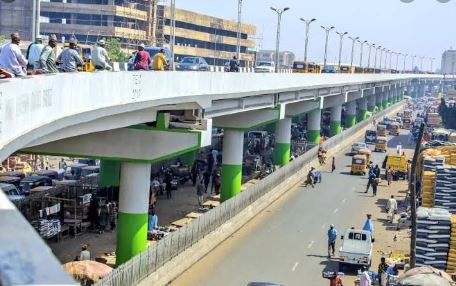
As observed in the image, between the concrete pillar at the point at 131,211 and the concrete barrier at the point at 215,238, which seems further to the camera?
the concrete pillar at the point at 131,211

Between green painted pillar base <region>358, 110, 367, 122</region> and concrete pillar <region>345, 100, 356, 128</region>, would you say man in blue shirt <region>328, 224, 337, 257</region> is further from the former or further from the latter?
green painted pillar base <region>358, 110, 367, 122</region>

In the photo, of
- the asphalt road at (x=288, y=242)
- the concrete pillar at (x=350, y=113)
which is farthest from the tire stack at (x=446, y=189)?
the concrete pillar at (x=350, y=113)

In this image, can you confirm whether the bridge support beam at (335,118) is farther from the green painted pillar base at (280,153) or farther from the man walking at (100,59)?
the man walking at (100,59)

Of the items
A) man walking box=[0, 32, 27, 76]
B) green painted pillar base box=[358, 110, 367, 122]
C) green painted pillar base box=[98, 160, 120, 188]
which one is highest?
man walking box=[0, 32, 27, 76]

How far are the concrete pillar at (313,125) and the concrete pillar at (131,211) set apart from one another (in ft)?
149

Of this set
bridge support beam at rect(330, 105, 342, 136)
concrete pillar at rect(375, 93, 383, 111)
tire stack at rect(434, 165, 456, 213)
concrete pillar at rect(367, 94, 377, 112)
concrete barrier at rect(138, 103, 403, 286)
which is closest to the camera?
concrete barrier at rect(138, 103, 403, 286)

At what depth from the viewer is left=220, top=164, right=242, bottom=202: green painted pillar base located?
4059 centimetres

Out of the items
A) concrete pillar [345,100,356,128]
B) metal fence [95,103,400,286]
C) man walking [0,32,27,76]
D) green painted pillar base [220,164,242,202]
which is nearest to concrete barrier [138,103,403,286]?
metal fence [95,103,400,286]

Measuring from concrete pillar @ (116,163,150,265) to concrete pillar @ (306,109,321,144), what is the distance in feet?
149

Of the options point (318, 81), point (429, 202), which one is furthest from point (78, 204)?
point (318, 81)

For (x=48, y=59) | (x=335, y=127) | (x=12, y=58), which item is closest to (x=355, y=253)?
(x=48, y=59)

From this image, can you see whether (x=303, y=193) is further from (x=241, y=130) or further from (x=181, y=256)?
(x=181, y=256)

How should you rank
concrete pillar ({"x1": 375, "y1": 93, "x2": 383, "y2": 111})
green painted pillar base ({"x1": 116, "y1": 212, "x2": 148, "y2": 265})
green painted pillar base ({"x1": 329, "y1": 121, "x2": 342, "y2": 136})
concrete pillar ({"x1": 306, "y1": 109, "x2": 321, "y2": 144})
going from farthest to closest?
concrete pillar ({"x1": 375, "y1": 93, "x2": 383, "y2": 111})
green painted pillar base ({"x1": 329, "y1": 121, "x2": 342, "y2": 136})
concrete pillar ({"x1": 306, "y1": 109, "x2": 321, "y2": 144})
green painted pillar base ({"x1": 116, "y1": 212, "x2": 148, "y2": 265})

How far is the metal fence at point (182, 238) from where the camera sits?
19.9 meters
